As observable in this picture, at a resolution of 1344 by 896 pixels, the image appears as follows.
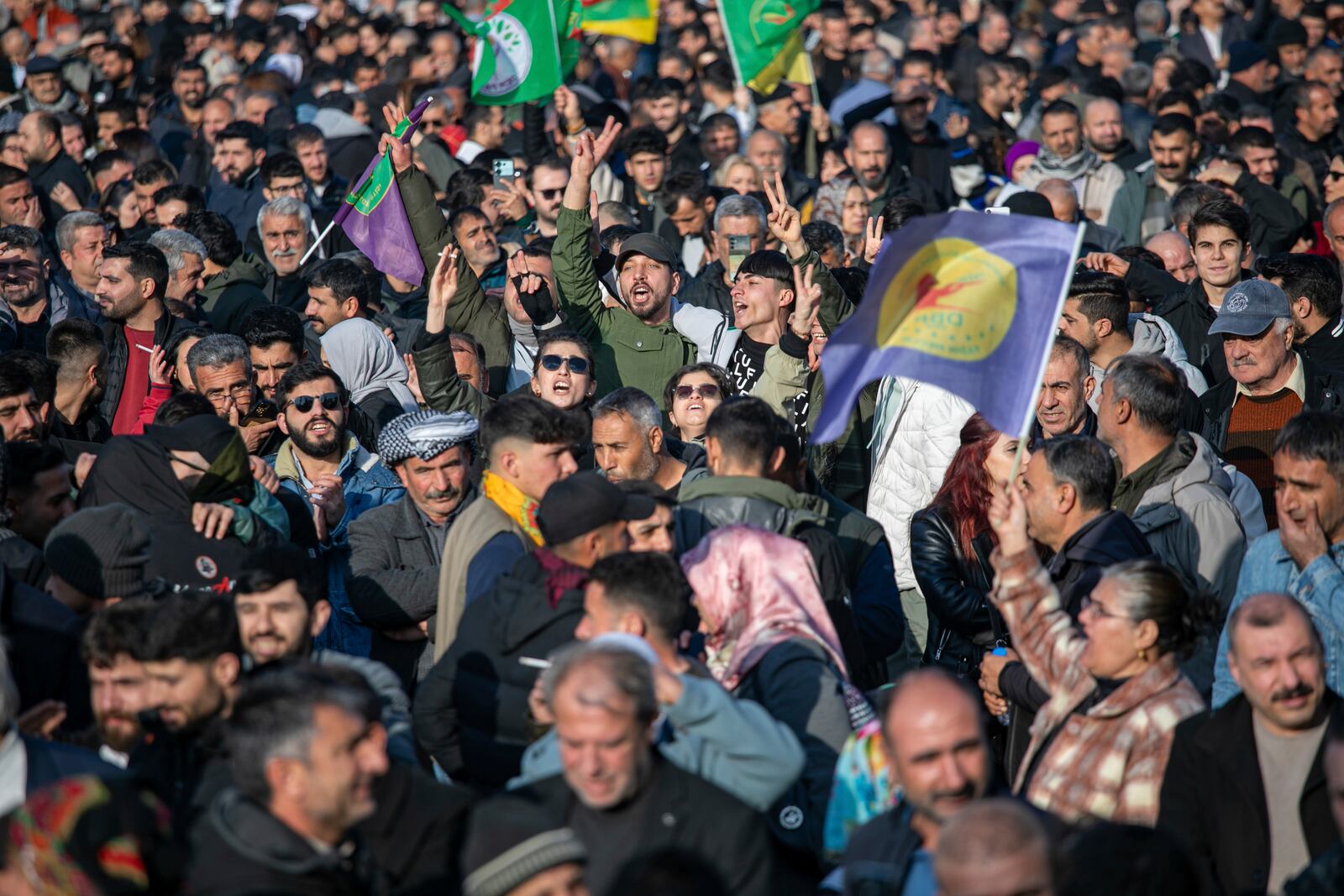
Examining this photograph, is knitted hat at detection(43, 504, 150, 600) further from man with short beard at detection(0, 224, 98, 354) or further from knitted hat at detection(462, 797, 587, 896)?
man with short beard at detection(0, 224, 98, 354)

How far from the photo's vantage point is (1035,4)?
67.9ft

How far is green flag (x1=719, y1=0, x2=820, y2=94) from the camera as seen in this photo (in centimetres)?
1325

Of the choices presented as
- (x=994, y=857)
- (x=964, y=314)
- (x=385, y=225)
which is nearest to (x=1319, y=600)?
(x=964, y=314)

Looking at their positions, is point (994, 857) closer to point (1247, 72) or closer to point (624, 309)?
point (624, 309)

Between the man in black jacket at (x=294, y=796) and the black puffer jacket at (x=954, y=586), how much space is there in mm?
2997

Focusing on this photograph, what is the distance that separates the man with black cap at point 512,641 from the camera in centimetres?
544

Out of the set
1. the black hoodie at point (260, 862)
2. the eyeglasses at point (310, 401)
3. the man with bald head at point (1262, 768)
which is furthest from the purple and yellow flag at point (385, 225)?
the man with bald head at point (1262, 768)

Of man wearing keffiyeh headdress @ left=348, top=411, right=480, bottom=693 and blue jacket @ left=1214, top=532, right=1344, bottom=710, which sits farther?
man wearing keffiyeh headdress @ left=348, top=411, right=480, bottom=693

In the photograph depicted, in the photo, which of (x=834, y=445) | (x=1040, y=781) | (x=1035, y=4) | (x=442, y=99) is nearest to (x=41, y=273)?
(x=834, y=445)

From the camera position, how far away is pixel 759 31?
1327cm

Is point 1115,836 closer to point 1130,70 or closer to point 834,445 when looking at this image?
point 834,445

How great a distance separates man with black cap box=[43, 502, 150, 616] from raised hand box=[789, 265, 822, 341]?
372cm

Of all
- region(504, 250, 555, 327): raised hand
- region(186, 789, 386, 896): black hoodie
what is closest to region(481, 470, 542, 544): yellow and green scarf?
region(186, 789, 386, 896): black hoodie

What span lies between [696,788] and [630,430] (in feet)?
9.47
